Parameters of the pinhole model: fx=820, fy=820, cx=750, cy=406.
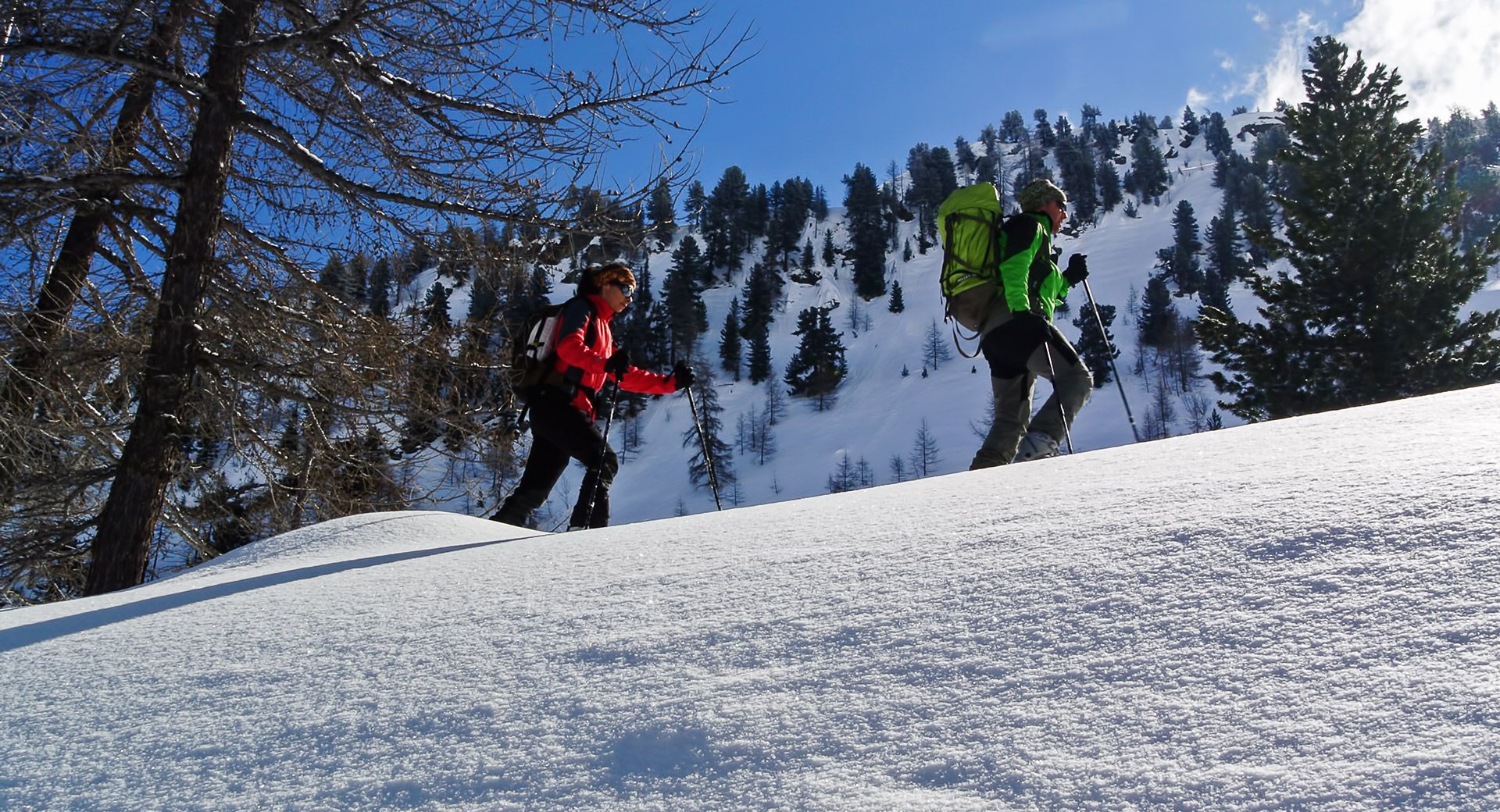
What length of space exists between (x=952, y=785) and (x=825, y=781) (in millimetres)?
148

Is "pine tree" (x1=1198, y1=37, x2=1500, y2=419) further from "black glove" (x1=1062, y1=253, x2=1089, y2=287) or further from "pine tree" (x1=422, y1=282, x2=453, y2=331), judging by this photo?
"pine tree" (x1=422, y1=282, x2=453, y2=331)

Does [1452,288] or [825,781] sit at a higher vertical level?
[1452,288]

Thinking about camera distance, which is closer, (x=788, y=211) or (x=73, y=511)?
(x=73, y=511)

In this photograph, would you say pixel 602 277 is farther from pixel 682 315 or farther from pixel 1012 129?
pixel 1012 129

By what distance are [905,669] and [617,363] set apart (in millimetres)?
3168

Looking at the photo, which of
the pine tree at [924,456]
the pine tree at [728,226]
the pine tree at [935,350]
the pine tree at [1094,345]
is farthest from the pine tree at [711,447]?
the pine tree at [728,226]

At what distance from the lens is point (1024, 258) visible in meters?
4.19

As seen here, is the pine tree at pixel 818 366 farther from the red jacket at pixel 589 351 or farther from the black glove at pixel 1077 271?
the red jacket at pixel 589 351

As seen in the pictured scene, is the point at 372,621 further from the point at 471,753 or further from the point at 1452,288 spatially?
Answer: the point at 1452,288

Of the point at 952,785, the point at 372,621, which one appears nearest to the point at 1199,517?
the point at 952,785

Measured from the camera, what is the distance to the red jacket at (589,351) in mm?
3908

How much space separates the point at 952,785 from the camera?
0.90 metres

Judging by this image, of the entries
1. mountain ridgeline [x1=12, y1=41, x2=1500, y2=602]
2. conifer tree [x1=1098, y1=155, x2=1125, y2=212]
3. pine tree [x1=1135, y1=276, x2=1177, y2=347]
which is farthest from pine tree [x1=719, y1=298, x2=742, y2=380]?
conifer tree [x1=1098, y1=155, x2=1125, y2=212]

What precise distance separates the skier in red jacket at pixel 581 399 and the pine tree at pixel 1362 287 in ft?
44.4
